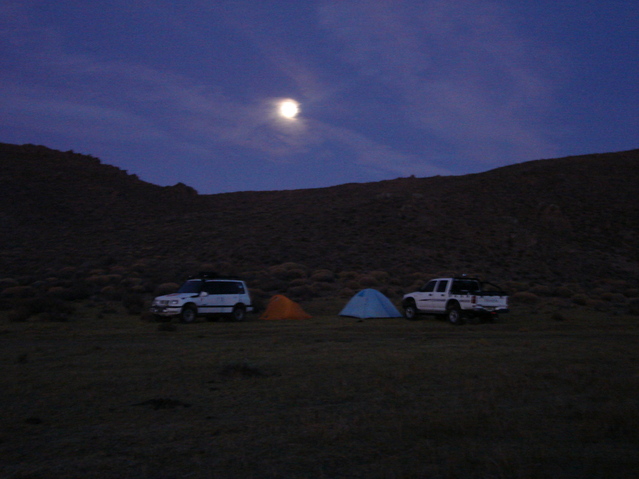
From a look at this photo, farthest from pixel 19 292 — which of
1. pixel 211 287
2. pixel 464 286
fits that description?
pixel 464 286

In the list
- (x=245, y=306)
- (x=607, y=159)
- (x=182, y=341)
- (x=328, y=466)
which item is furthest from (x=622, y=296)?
(x=607, y=159)

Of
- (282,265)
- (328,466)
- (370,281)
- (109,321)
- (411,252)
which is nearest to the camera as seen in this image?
(328,466)

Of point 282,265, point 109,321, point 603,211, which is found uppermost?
point 603,211

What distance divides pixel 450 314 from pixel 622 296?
19772mm

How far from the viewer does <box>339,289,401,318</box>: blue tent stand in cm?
2320

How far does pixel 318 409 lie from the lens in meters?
7.47

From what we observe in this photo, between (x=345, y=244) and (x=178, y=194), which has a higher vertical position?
(x=178, y=194)

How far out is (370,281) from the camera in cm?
3438

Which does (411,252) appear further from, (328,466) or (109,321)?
(328,466)

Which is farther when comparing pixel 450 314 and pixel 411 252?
pixel 411 252

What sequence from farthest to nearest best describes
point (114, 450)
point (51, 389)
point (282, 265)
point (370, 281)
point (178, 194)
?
point (178, 194) → point (282, 265) → point (370, 281) → point (51, 389) → point (114, 450)

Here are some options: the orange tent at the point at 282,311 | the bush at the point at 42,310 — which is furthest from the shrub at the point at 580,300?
the bush at the point at 42,310

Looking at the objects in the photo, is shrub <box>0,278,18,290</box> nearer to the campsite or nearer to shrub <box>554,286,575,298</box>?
the campsite

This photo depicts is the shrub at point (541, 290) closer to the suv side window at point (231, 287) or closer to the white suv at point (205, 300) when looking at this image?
the white suv at point (205, 300)
